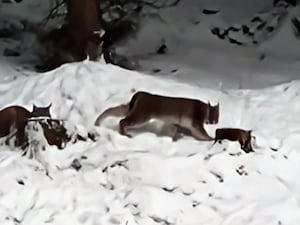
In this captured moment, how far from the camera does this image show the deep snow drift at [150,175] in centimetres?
464

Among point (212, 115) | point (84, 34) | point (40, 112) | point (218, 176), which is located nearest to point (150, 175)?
point (218, 176)

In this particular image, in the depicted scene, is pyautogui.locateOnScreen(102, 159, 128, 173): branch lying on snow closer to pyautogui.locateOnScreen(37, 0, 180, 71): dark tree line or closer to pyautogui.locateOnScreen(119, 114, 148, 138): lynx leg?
pyautogui.locateOnScreen(119, 114, 148, 138): lynx leg

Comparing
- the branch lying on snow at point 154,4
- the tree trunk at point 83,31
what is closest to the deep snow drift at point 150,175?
the tree trunk at point 83,31

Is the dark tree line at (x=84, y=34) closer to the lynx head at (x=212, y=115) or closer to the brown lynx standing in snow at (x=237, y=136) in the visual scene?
the lynx head at (x=212, y=115)

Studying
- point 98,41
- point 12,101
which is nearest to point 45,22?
point 98,41

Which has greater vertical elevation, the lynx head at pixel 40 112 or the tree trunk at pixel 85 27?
the lynx head at pixel 40 112

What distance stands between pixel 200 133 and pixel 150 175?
1.50ft

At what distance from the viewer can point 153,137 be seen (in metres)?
5.27

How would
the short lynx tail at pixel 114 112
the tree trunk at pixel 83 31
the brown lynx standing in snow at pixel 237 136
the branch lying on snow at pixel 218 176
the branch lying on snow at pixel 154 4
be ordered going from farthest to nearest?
the branch lying on snow at pixel 154 4, the tree trunk at pixel 83 31, the short lynx tail at pixel 114 112, the brown lynx standing in snow at pixel 237 136, the branch lying on snow at pixel 218 176

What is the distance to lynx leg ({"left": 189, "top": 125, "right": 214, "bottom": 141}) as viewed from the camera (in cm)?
520

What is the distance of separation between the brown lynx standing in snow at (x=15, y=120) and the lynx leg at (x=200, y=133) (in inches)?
30.4

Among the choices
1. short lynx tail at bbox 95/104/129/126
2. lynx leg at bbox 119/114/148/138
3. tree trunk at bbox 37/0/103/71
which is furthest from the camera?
tree trunk at bbox 37/0/103/71

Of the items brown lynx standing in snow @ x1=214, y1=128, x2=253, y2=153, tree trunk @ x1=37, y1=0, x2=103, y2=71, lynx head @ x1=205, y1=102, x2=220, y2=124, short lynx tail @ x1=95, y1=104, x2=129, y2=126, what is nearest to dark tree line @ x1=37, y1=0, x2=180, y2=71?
tree trunk @ x1=37, y1=0, x2=103, y2=71

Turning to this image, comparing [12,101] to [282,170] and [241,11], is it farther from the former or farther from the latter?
[241,11]
